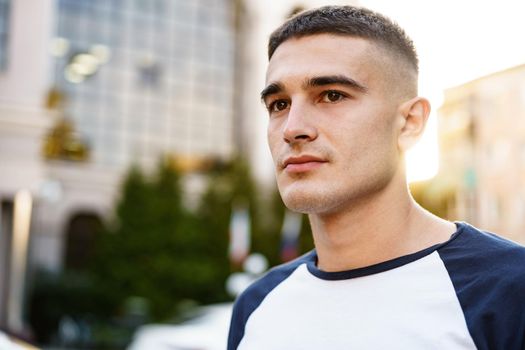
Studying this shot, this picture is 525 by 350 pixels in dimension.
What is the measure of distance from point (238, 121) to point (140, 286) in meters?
12.5

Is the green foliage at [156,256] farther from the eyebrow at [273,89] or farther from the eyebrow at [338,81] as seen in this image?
the eyebrow at [338,81]

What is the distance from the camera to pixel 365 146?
2.02m

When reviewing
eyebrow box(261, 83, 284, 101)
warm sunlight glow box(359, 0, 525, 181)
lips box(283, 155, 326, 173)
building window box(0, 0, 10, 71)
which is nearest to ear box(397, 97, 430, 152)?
lips box(283, 155, 326, 173)

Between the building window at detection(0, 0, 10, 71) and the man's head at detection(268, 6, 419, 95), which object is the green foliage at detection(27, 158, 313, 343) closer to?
the building window at detection(0, 0, 10, 71)

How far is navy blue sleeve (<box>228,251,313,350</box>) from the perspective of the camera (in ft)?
7.91

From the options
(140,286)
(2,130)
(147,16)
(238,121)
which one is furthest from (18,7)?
(238,121)

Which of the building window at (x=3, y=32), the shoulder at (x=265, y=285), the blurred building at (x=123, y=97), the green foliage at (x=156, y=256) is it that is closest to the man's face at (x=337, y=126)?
the shoulder at (x=265, y=285)

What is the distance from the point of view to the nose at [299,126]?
202 centimetres

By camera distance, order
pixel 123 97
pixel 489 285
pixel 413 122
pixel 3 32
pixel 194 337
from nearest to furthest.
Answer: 1. pixel 489 285
2. pixel 413 122
3. pixel 194 337
4. pixel 3 32
5. pixel 123 97

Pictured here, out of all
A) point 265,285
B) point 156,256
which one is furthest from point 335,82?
point 156,256

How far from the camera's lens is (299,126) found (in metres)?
2.03

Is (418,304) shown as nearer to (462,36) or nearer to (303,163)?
(303,163)

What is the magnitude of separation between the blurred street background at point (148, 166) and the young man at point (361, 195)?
9569mm

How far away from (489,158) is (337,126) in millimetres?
24881
